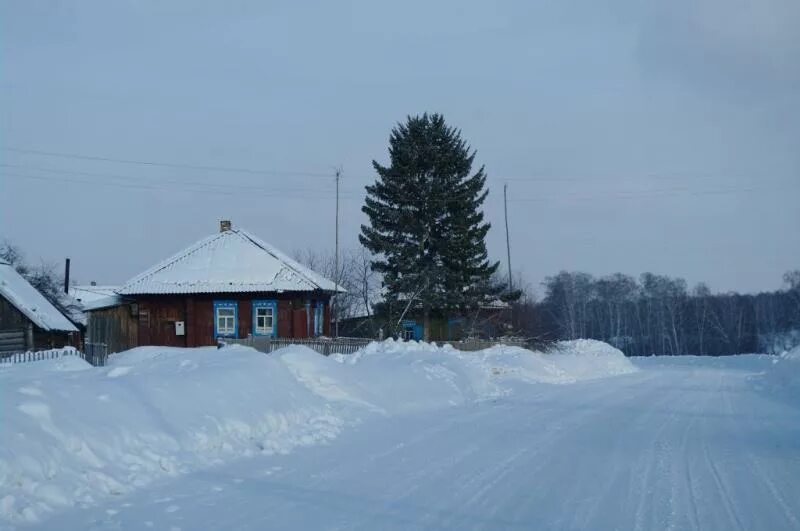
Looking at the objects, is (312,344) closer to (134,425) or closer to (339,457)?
(339,457)

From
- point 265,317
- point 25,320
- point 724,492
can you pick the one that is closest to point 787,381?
point 724,492

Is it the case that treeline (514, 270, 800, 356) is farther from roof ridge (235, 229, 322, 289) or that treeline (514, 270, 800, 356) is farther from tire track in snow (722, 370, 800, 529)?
tire track in snow (722, 370, 800, 529)

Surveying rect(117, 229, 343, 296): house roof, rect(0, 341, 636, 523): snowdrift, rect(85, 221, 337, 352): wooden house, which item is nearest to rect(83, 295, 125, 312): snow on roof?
rect(85, 221, 337, 352): wooden house

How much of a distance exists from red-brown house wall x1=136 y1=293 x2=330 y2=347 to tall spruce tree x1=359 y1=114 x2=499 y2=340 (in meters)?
6.99

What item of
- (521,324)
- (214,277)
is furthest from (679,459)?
(521,324)

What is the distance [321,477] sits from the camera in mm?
9094

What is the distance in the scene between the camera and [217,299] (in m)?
37.4

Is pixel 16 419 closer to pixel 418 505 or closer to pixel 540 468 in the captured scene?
pixel 418 505

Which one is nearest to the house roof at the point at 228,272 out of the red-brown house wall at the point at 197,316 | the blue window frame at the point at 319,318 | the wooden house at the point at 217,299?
the wooden house at the point at 217,299

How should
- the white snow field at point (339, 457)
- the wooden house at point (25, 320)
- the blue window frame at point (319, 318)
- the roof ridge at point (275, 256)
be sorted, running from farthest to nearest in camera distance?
1. the blue window frame at point (319, 318)
2. the roof ridge at point (275, 256)
3. the wooden house at point (25, 320)
4. the white snow field at point (339, 457)

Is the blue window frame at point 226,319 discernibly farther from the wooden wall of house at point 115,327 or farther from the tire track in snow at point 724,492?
the tire track in snow at point 724,492

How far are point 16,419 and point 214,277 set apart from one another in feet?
96.8

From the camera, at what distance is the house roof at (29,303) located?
33.3m

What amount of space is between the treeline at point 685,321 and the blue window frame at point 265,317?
2026 inches
